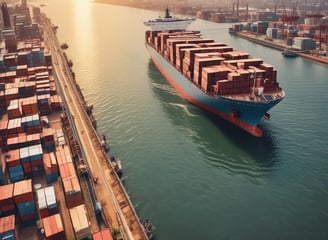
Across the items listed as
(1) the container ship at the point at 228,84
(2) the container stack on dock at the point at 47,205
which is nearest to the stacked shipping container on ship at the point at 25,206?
(2) the container stack on dock at the point at 47,205

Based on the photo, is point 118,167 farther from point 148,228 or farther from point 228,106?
point 228,106

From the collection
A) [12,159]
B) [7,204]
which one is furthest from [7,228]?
[12,159]

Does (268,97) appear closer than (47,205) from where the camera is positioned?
No

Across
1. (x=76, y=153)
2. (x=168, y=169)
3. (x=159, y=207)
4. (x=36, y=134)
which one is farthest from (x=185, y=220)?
(x=36, y=134)

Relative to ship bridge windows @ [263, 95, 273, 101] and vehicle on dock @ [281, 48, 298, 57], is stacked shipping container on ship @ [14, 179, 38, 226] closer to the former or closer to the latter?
ship bridge windows @ [263, 95, 273, 101]

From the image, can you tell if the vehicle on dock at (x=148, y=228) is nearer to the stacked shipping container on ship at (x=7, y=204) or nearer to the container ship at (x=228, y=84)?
the stacked shipping container on ship at (x=7, y=204)

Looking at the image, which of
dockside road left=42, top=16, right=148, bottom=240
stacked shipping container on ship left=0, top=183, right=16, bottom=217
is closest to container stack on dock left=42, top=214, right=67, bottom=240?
dockside road left=42, top=16, right=148, bottom=240

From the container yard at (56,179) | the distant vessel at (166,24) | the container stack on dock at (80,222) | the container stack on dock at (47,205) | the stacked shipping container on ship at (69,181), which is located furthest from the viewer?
the distant vessel at (166,24)
